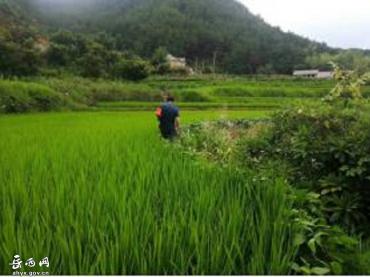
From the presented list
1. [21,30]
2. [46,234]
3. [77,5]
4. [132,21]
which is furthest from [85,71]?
[46,234]

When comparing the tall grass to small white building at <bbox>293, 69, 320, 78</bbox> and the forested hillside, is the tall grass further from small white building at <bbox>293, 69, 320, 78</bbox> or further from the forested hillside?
small white building at <bbox>293, 69, 320, 78</bbox>

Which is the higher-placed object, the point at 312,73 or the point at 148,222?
the point at 148,222

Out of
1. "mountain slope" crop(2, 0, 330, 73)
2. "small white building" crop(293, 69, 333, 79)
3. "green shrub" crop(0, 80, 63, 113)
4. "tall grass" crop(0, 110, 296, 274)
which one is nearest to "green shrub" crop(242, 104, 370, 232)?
"tall grass" crop(0, 110, 296, 274)

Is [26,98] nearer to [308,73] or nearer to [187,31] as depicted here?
[308,73]

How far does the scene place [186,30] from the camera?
181 feet

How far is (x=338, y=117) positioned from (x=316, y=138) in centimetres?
31

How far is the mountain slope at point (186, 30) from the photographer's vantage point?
49875mm

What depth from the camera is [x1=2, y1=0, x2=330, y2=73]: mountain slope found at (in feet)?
164

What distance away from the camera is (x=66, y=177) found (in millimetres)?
3781

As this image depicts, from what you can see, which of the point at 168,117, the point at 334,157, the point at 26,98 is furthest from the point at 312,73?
the point at 334,157

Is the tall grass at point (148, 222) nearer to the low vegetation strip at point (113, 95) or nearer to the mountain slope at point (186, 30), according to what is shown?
the low vegetation strip at point (113, 95)

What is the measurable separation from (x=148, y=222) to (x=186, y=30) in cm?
5397

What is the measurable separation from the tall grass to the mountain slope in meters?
44.3

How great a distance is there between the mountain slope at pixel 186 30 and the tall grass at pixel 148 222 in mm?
44318
